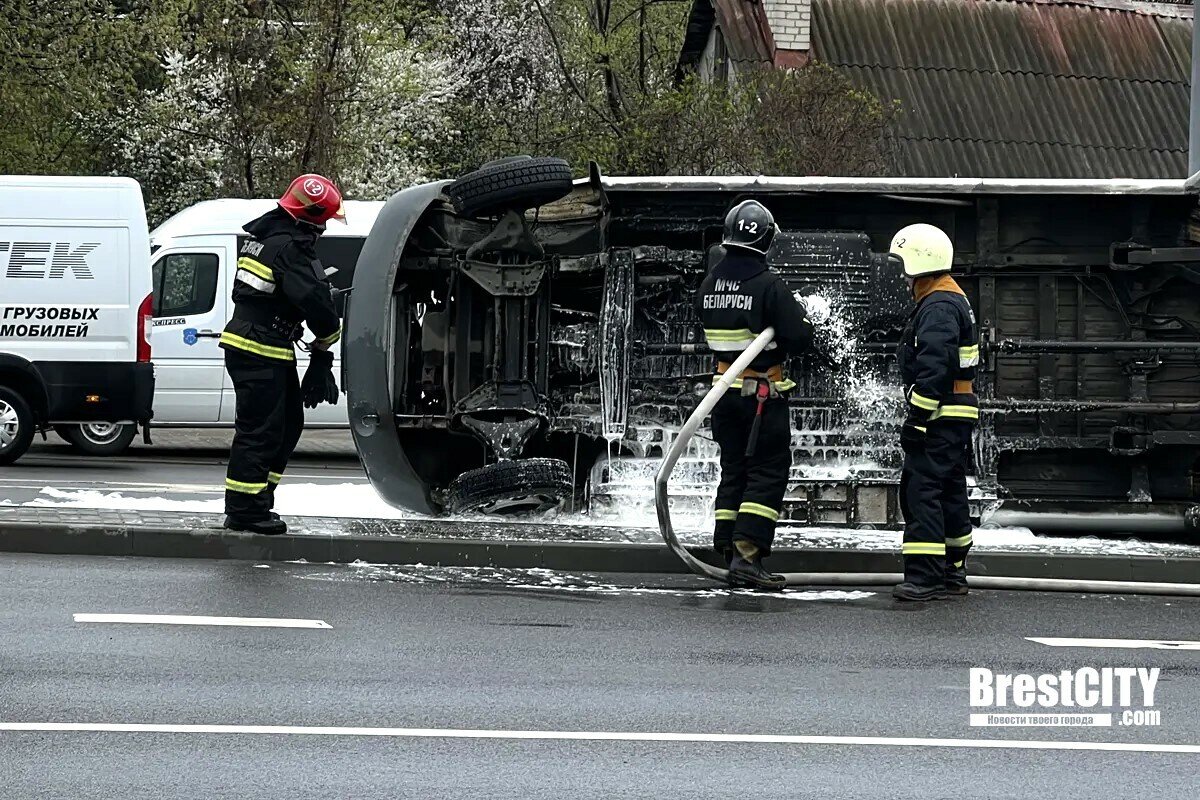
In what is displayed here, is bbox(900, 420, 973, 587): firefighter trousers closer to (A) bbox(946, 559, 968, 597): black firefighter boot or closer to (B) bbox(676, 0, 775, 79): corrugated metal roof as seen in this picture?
(A) bbox(946, 559, 968, 597): black firefighter boot

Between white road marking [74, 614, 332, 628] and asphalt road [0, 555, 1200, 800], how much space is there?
94 millimetres

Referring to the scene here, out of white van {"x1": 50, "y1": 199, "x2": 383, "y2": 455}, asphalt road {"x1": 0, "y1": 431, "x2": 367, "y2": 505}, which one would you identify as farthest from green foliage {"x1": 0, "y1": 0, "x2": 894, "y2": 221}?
white van {"x1": 50, "y1": 199, "x2": 383, "y2": 455}

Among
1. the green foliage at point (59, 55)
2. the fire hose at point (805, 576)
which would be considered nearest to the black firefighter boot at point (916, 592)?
the fire hose at point (805, 576)

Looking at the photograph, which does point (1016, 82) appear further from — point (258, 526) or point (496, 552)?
point (258, 526)

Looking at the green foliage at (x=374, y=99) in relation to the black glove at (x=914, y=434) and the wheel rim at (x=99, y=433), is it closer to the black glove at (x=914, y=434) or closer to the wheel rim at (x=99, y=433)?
the wheel rim at (x=99, y=433)

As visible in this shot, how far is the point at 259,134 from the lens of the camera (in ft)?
69.9

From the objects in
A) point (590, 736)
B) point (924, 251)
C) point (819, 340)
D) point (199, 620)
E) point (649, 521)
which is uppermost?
point (924, 251)

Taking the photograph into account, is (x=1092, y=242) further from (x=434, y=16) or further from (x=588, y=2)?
(x=434, y=16)

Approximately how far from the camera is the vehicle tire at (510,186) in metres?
9.98

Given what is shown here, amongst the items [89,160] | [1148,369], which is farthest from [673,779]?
[89,160]

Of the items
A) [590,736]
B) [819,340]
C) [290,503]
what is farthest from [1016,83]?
[590,736]

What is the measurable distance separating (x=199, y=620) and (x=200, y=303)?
374 inches

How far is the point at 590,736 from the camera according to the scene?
5.53 metres

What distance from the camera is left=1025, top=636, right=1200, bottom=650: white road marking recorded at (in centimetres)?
719
